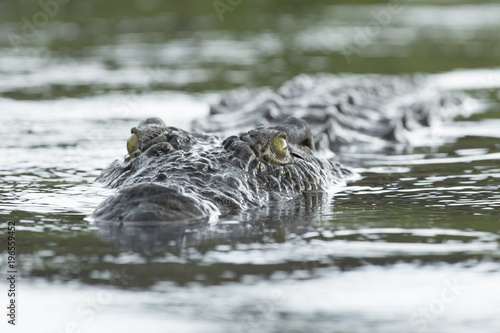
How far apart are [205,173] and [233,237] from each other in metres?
0.83

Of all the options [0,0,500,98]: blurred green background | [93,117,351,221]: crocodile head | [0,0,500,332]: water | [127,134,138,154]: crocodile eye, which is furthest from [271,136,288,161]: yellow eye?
[0,0,500,98]: blurred green background

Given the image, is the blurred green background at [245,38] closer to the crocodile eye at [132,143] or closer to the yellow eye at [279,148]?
the crocodile eye at [132,143]

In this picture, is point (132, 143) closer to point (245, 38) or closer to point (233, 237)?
point (233, 237)

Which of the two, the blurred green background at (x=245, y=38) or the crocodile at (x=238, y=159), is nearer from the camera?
the crocodile at (x=238, y=159)

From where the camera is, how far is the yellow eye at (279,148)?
21.7 feet

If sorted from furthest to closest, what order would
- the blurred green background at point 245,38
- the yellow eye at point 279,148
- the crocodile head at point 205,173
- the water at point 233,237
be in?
the blurred green background at point 245,38
the yellow eye at point 279,148
the crocodile head at point 205,173
the water at point 233,237

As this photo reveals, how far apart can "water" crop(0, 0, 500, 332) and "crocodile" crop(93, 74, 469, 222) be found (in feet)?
0.61

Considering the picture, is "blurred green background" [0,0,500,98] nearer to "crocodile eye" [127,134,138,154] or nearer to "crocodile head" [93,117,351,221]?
"crocodile eye" [127,134,138,154]

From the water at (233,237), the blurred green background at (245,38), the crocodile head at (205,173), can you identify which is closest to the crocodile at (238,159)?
the crocodile head at (205,173)

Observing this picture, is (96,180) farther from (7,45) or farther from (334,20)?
→ (334,20)

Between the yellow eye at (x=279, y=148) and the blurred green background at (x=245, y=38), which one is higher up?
the blurred green background at (x=245, y=38)

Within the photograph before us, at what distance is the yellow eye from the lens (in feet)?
21.7

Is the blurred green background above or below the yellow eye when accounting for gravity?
above

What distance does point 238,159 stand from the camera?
6305 mm
